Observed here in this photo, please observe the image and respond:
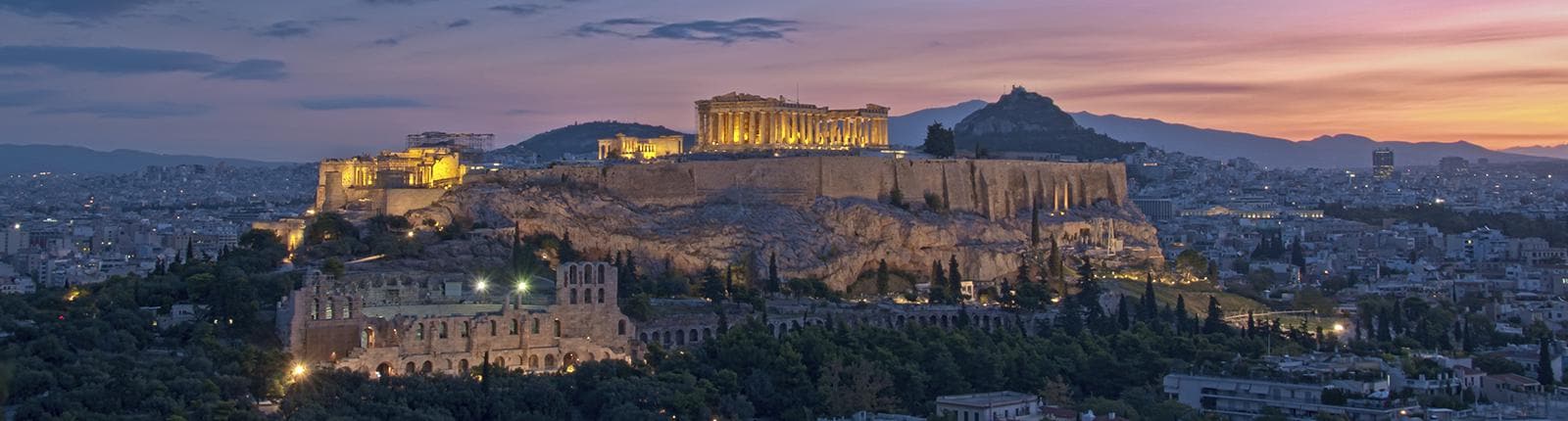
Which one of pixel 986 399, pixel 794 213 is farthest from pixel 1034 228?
pixel 986 399

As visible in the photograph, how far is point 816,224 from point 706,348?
18943mm

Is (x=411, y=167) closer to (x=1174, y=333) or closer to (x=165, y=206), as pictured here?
(x=1174, y=333)

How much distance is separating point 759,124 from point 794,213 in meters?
8.29

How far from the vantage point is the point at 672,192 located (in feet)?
245

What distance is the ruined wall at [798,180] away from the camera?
7462 centimetres

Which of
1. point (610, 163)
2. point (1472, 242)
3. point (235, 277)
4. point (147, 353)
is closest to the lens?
point (147, 353)

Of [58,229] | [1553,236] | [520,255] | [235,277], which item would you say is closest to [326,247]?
[520,255]

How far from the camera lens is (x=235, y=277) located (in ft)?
176

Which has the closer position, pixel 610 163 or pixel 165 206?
pixel 610 163

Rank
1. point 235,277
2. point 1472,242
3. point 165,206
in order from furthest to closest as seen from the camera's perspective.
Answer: point 165,206
point 1472,242
point 235,277

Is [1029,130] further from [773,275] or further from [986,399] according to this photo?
[986,399]

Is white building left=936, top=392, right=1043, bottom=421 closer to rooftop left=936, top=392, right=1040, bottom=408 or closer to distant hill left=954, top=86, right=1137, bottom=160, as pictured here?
rooftop left=936, top=392, right=1040, bottom=408

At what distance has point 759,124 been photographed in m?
81.0

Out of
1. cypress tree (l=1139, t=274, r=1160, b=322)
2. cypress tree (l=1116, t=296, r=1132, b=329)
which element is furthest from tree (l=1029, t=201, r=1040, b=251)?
cypress tree (l=1116, t=296, r=1132, b=329)
